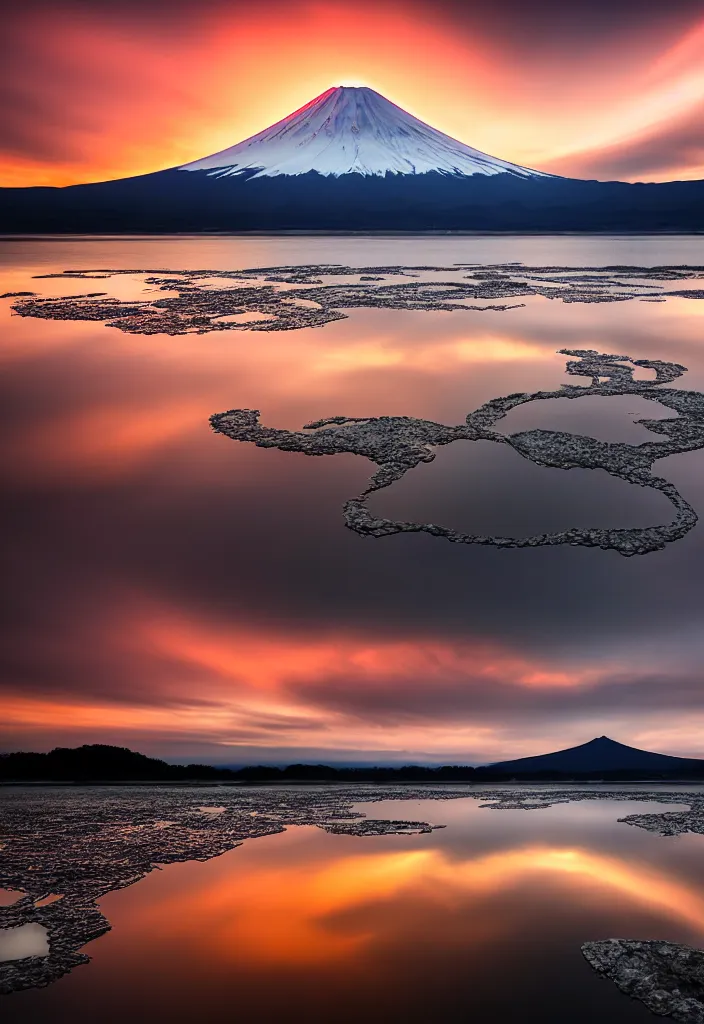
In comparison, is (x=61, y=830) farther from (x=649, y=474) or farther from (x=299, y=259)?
(x=299, y=259)

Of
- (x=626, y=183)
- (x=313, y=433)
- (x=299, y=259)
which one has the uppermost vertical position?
(x=626, y=183)

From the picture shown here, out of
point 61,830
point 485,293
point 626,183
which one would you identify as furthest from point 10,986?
point 626,183

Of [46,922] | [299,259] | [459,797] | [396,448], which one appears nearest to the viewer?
[46,922]

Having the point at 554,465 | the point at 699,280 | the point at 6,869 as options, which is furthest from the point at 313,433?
the point at 699,280

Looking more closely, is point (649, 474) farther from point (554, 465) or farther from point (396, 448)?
point (396, 448)

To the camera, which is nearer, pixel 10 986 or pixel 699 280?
pixel 10 986

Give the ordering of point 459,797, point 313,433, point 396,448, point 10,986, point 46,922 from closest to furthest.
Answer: point 10,986
point 46,922
point 459,797
point 396,448
point 313,433

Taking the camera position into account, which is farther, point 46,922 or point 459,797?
point 459,797

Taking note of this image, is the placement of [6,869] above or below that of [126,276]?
below

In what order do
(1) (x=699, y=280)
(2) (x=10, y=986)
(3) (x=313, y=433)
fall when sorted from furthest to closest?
(1) (x=699, y=280)
(3) (x=313, y=433)
(2) (x=10, y=986)
